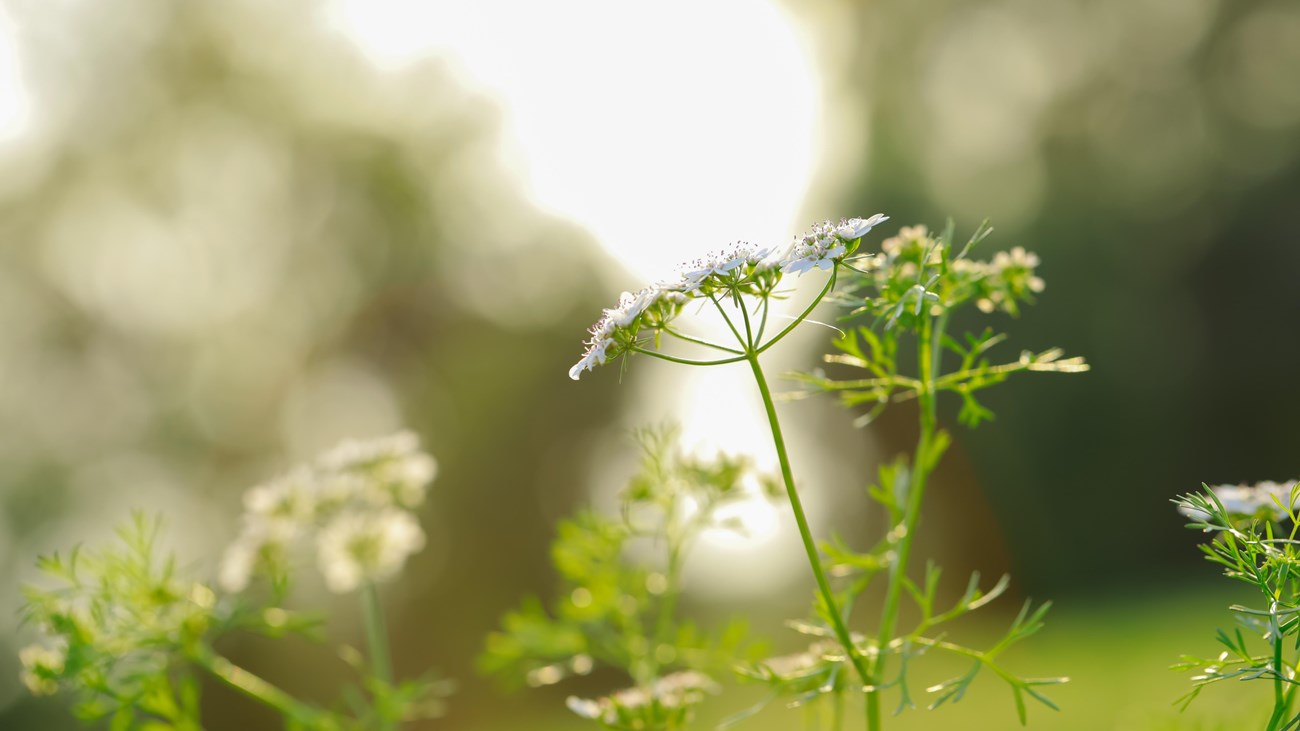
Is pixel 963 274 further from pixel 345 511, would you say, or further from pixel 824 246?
pixel 345 511

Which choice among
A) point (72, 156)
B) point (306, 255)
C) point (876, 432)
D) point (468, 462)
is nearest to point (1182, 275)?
point (876, 432)

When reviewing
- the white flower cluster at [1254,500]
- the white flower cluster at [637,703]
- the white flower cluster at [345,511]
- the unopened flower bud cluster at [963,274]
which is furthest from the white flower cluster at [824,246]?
the white flower cluster at [345,511]

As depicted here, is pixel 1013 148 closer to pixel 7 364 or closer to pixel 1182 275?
pixel 1182 275

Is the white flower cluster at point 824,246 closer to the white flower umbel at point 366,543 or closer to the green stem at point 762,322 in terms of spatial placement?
the green stem at point 762,322

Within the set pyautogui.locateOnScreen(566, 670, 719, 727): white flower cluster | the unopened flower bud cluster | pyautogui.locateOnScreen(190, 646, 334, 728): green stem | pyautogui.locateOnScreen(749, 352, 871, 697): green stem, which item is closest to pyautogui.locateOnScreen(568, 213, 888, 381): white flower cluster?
pyautogui.locateOnScreen(749, 352, 871, 697): green stem

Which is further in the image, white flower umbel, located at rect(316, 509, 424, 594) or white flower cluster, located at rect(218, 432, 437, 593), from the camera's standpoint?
white flower umbel, located at rect(316, 509, 424, 594)

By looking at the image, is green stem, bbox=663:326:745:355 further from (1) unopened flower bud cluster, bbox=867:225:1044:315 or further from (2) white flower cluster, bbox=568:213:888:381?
(1) unopened flower bud cluster, bbox=867:225:1044:315

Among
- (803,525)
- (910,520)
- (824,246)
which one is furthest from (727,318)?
(910,520)
